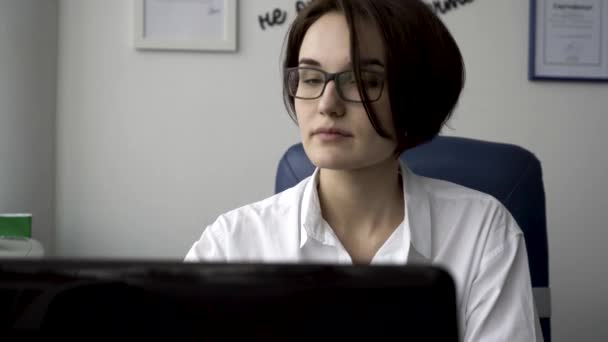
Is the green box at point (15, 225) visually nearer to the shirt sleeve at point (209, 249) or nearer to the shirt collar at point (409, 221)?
the shirt sleeve at point (209, 249)

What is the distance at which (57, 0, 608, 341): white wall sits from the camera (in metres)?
1.75

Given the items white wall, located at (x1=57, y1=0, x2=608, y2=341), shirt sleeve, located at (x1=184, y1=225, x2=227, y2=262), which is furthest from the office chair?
white wall, located at (x1=57, y1=0, x2=608, y2=341)

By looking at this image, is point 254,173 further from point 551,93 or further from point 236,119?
point 551,93

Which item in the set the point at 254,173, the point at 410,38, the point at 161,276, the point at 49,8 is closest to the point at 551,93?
the point at 254,173

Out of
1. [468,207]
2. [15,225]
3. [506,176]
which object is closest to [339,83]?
[468,207]

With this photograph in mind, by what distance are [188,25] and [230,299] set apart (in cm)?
153

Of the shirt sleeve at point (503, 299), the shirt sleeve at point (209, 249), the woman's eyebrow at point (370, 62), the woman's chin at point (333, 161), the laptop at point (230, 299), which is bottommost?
the shirt sleeve at point (503, 299)

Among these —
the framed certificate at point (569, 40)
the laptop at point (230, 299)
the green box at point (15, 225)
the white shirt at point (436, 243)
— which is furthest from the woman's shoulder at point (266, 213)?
the framed certificate at point (569, 40)

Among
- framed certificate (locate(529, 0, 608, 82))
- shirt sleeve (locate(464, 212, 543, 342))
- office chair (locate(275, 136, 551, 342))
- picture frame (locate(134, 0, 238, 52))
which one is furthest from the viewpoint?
framed certificate (locate(529, 0, 608, 82))

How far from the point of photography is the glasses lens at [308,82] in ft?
3.04

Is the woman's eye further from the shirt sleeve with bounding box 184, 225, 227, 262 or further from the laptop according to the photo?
the laptop

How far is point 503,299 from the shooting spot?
928 mm

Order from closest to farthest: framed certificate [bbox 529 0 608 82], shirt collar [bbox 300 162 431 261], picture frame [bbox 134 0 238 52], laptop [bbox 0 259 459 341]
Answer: laptop [bbox 0 259 459 341] < shirt collar [bbox 300 162 431 261] < picture frame [bbox 134 0 238 52] < framed certificate [bbox 529 0 608 82]

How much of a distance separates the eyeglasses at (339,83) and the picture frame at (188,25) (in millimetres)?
849
